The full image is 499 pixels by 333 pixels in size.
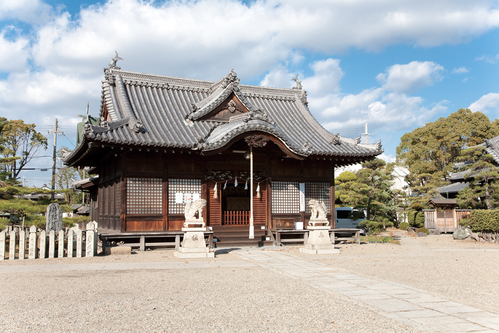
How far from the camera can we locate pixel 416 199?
33812 millimetres

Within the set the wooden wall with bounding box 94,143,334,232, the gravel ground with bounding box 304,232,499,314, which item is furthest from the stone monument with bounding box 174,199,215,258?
the gravel ground with bounding box 304,232,499,314

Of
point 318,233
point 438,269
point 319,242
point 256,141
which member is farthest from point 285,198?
point 438,269

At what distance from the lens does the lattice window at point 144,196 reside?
16984 millimetres

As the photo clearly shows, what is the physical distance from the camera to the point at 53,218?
1508 cm

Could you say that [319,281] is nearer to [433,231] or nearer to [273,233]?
[273,233]

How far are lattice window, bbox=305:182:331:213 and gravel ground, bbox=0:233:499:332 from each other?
7614mm

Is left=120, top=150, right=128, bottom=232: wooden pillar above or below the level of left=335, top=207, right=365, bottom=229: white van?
above

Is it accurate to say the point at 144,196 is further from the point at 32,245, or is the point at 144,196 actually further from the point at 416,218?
the point at 416,218

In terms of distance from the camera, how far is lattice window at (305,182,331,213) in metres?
20.1

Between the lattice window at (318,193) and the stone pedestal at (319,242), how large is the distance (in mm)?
4356

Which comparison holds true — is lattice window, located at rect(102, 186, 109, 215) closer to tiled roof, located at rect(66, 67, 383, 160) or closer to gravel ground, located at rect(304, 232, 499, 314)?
tiled roof, located at rect(66, 67, 383, 160)

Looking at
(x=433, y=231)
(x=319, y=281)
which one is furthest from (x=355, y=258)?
(x=433, y=231)

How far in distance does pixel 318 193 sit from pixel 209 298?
1351 cm

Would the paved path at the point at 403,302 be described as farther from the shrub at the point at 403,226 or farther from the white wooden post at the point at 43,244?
the shrub at the point at 403,226
